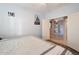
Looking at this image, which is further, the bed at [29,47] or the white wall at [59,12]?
the white wall at [59,12]

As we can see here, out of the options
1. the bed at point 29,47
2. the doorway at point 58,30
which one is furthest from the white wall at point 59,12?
the bed at point 29,47

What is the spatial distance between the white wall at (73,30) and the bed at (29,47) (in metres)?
0.15

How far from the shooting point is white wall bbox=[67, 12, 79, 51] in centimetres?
102

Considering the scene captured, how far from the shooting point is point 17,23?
105cm

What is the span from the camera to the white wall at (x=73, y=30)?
3.35 ft

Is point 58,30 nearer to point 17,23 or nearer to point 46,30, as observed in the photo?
point 46,30

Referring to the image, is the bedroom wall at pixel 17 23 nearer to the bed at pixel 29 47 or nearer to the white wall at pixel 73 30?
the bed at pixel 29 47

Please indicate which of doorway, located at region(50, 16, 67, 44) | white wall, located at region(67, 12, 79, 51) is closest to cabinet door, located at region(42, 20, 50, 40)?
doorway, located at region(50, 16, 67, 44)

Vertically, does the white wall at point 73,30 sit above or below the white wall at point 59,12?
below

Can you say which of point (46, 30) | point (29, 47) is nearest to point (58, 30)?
point (46, 30)

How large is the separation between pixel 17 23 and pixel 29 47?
12.7 inches

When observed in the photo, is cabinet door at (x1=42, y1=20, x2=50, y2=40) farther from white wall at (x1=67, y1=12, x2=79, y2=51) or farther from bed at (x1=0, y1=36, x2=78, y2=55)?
white wall at (x1=67, y1=12, x2=79, y2=51)

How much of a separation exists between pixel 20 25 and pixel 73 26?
25.7 inches
